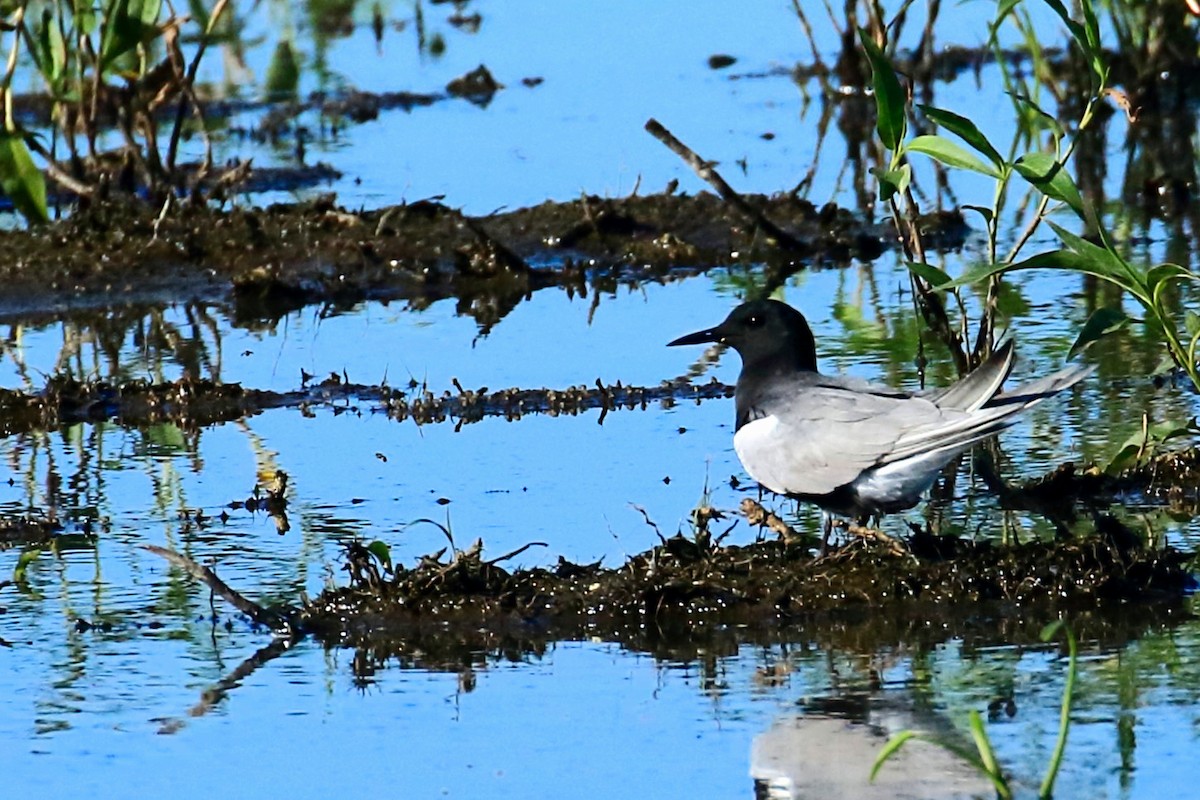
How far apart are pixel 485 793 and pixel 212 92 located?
1288 centimetres

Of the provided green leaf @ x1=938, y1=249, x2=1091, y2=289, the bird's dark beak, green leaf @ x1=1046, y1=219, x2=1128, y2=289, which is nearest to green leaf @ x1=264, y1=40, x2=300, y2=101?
the bird's dark beak

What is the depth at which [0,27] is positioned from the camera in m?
10.6

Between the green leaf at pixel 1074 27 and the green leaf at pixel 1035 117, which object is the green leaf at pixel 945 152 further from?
the green leaf at pixel 1074 27

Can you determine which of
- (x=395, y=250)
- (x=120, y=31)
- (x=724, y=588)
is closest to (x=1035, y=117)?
(x=724, y=588)

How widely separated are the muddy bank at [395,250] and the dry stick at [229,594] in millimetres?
4729

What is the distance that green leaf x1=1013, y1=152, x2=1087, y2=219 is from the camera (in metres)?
6.93

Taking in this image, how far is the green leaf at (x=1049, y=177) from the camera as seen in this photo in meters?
6.93

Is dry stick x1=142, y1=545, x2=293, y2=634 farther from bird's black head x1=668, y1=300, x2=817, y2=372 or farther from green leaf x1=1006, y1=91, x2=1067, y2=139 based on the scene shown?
green leaf x1=1006, y1=91, x2=1067, y2=139

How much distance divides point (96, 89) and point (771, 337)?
5110 millimetres

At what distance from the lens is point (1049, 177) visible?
22.7 ft

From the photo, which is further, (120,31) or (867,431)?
(120,31)

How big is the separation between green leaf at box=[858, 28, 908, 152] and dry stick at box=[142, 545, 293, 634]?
2391 millimetres

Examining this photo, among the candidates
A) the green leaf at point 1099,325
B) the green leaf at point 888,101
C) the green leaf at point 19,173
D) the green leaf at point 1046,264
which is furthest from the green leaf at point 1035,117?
the green leaf at point 19,173

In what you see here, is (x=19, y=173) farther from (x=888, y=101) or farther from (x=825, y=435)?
(x=825, y=435)
